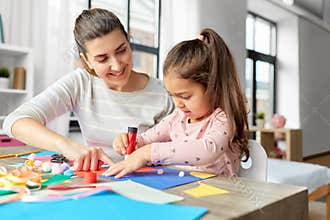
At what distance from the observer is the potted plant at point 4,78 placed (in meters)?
1.65

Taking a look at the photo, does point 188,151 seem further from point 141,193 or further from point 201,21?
point 201,21

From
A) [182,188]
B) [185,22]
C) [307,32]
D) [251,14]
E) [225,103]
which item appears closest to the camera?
[182,188]

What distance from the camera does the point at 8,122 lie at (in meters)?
0.80

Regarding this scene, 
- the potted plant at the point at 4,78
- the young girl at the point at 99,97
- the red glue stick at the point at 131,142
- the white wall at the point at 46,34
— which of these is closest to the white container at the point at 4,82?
the potted plant at the point at 4,78

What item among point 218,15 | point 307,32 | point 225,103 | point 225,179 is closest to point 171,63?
point 225,103

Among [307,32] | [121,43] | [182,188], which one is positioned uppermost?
[307,32]

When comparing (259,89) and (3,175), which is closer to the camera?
(3,175)

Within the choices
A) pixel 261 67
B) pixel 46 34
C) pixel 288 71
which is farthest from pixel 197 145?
pixel 261 67

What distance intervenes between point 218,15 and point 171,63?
250cm

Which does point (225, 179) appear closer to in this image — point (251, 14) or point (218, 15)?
point (218, 15)

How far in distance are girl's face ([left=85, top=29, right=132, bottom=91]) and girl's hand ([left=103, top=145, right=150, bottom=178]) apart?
33 cm

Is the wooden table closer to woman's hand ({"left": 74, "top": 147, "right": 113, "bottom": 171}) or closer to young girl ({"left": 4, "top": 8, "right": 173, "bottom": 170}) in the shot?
woman's hand ({"left": 74, "top": 147, "right": 113, "bottom": 171})

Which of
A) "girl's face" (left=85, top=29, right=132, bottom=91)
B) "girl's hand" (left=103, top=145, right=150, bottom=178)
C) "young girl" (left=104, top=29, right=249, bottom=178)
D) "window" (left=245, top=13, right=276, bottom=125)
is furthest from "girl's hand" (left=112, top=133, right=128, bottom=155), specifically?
"window" (left=245, top=13, right=276, bottom=125)

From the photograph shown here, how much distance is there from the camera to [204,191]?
0.43 metres
